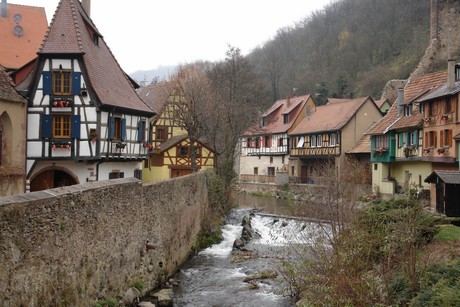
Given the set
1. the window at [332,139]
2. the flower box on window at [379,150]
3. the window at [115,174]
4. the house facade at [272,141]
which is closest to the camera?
the window at [115,174]

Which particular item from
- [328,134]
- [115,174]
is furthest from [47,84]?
[328,134]

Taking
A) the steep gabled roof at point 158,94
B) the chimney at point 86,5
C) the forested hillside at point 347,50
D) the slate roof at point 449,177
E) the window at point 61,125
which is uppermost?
the forested hillside at point 347,50

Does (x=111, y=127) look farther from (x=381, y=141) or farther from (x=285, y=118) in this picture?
(x=285, y=118)

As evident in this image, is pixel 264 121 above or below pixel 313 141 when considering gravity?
above

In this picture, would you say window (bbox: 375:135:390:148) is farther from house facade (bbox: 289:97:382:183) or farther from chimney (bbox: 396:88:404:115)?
house facade (bbox: 289:97:382:183)

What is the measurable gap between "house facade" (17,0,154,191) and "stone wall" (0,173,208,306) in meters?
7.09

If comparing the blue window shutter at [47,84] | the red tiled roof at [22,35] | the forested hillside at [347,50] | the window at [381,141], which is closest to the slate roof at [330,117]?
the window at [381,141]

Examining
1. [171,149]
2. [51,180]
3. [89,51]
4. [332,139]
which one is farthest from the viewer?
[332,139]

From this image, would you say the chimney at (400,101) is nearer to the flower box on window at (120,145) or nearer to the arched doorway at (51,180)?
the flower box on window at (120,145)

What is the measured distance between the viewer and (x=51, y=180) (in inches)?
926

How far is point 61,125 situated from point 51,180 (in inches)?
110

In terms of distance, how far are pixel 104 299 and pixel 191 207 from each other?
10044mm

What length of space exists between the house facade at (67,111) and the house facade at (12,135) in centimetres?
90

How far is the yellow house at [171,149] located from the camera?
1497 inches
